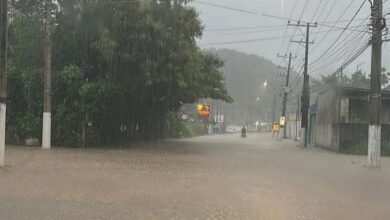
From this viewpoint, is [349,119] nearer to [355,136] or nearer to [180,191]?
[355,136]

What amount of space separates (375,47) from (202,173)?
Result: 1069cm

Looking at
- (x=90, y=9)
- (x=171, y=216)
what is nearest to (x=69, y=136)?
(x=90, y=9)

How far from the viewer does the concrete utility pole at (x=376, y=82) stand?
25141 mm

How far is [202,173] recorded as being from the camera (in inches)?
759

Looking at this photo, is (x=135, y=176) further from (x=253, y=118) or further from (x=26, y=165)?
(x=253, y=118)

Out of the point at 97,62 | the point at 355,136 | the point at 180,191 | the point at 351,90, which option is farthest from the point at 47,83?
the point at 351,90

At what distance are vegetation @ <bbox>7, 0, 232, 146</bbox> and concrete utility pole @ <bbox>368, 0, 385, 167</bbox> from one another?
8.69m

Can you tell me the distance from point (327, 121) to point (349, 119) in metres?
4.58

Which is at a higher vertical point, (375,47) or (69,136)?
(375,47)

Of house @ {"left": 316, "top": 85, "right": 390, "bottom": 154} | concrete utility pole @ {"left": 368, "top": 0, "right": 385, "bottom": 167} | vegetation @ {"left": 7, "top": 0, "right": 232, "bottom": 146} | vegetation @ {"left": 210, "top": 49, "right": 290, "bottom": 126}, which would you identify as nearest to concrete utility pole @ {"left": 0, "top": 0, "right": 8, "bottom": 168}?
vegetation @ {"left": 7, "top": 0, "right": 232, "bottom": 146}

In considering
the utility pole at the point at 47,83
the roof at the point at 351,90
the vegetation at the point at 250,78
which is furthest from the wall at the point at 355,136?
the vegetation at the point at 250,78

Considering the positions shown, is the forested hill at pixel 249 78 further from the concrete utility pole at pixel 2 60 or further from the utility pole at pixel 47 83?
the concrete utility pole at pixel 2 60

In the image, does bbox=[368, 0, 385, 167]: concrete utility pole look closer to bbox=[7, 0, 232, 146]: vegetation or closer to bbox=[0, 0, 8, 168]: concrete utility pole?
bbox=[7, 0, 232, 146]: vegetation

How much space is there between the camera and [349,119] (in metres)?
37.3
